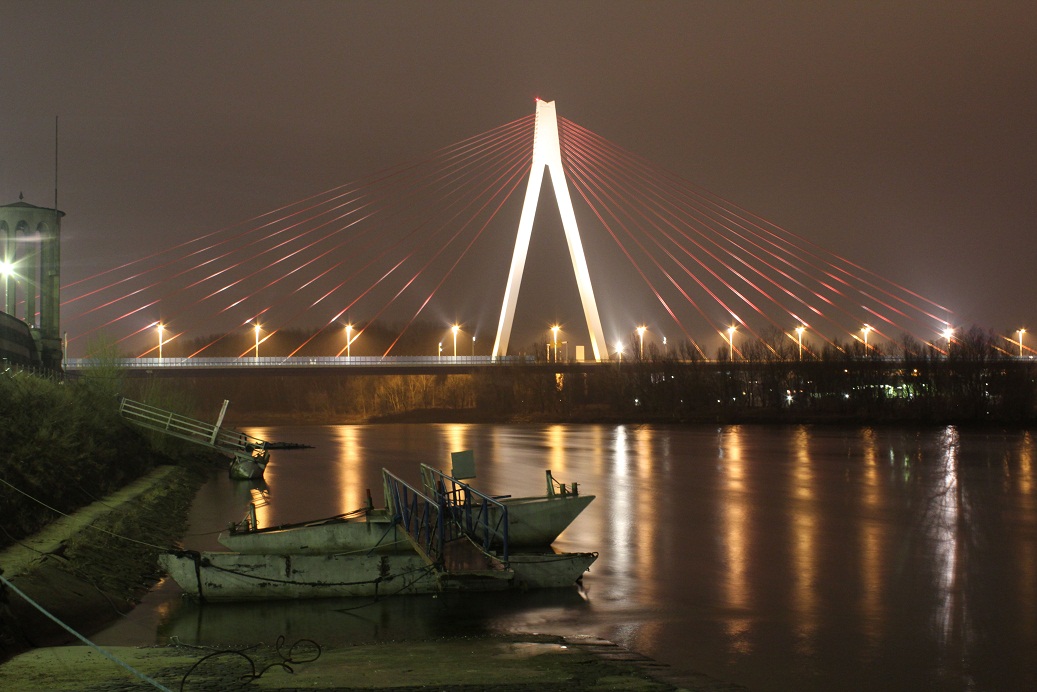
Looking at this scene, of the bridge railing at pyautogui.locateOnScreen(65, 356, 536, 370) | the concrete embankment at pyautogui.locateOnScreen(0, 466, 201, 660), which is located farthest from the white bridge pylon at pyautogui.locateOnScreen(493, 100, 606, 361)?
the concrete embankment at pyautogui.locateOnScreen(0, 466, 201, 660)

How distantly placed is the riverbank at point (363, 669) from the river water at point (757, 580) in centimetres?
72

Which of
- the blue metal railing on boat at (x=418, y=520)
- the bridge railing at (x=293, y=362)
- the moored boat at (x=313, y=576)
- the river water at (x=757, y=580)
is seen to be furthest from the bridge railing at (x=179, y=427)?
the bridge railing at (x=293, y=362)

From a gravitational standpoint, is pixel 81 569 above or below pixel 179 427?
below

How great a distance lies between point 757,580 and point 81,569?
8.24m

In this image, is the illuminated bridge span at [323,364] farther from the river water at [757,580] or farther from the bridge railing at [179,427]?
the river water at [757,580]

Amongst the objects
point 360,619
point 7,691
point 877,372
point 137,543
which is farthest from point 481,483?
point 877,372

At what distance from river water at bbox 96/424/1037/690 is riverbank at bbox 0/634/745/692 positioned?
0.72 metres

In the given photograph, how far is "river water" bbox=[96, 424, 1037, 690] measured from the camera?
9359mm

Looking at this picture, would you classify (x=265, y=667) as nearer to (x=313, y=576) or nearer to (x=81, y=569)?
(x=313, y=576)

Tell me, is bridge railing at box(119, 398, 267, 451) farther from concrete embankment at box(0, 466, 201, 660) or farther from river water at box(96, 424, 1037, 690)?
concrete embankment at box(0, 466, 201, 660)

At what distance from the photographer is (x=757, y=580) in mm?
12805

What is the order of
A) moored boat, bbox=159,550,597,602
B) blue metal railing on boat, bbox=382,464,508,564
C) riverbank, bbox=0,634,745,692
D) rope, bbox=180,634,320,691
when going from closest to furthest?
riverbank, bbox=0,634,745,692 < rope, bbox=180,634,320,691 < moored boat, bbox=159,550,597,602 < blue metal railing on boat, bbox=382,464,508,564

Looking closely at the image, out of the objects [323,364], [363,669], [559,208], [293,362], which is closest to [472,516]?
[363,669]

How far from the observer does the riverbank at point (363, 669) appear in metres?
7.26
